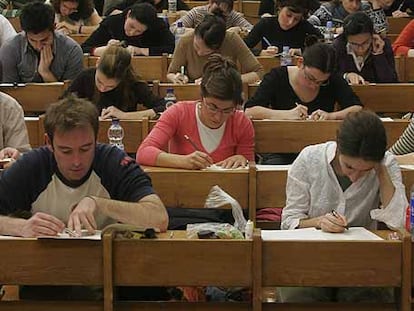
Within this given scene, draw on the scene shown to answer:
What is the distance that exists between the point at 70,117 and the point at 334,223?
2.76 ft

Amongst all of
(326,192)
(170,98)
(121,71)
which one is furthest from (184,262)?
(170,98)

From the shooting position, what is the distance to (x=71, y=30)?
23.4 feet

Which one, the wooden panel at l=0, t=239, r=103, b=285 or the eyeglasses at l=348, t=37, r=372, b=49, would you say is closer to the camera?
the wooden panel at l=0, t=239, r=103, b=285

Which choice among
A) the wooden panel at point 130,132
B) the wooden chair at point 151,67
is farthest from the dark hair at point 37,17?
the wooden panel at point 130,132

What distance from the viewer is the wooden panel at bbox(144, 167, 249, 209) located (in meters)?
3.50

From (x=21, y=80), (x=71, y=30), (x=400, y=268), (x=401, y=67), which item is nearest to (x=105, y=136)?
(x=21, y=80)

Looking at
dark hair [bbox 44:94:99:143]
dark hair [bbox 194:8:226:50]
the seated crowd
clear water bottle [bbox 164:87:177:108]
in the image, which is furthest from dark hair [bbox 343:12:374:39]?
dark hair [bbox 44:94:99:143]

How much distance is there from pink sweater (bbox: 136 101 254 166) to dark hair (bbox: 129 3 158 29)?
236 centimetres

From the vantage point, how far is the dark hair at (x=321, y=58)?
434 centimetres

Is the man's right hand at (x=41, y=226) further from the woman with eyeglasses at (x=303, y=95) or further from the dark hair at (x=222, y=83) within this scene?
the woman with eyeglasses at (x=303, y=95)

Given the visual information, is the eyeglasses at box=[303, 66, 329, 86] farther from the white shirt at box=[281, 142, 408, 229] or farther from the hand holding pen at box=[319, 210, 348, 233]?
the hand holding pen at box=[319, 210, 348, 233]

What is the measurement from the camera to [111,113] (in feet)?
15.0

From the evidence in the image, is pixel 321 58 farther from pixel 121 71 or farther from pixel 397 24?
pixel 397 24

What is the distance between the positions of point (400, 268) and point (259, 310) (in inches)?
16.0
